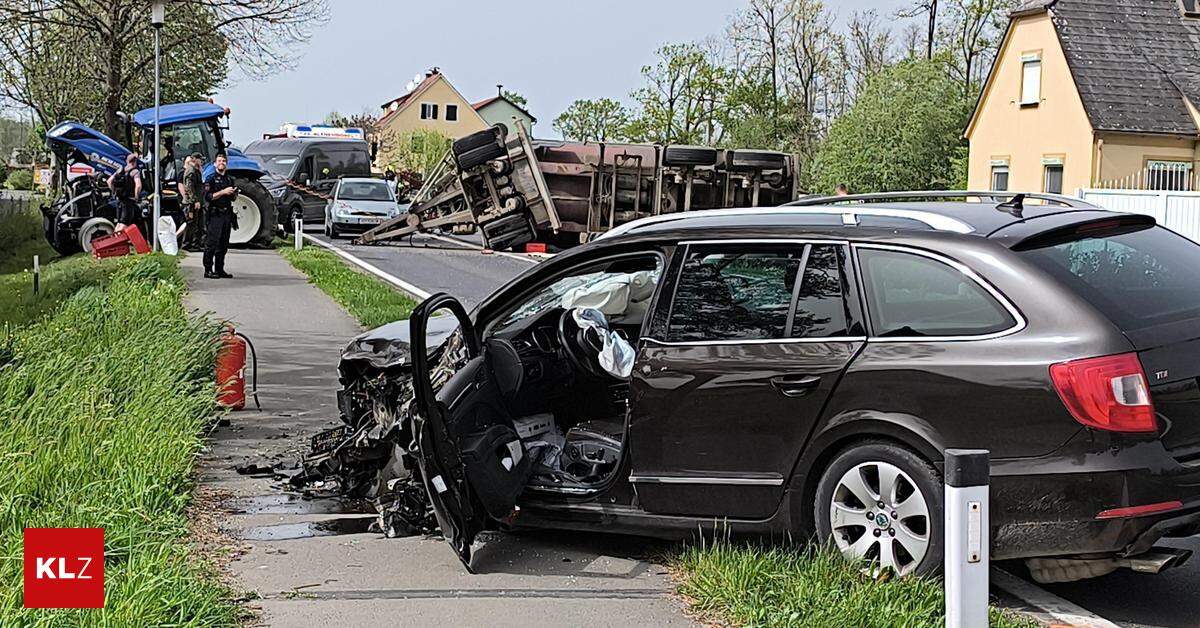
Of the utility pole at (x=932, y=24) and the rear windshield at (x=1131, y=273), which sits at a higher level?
the utility pole at (x=932, y=24)

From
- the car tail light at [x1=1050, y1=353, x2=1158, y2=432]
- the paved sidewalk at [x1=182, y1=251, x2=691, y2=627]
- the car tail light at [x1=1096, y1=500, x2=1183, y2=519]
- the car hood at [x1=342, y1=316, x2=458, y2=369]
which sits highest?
the car tail light at [x1=1050, y1=353, x2=1158, y2=432]

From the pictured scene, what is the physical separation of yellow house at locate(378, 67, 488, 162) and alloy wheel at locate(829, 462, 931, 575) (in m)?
112

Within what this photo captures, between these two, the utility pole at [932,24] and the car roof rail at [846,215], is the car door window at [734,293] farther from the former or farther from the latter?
the utility pole at [932,24]

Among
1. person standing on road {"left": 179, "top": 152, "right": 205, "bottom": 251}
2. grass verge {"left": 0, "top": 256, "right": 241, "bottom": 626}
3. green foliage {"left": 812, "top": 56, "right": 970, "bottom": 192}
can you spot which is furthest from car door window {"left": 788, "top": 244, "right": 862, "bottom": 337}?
green foliage {"left": 812, "top": 56, "right": 970, "bottom": 192}

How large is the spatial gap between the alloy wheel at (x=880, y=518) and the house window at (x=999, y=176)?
34.3 m

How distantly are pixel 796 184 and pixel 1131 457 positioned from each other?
24681mm

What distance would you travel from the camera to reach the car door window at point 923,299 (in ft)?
17.6

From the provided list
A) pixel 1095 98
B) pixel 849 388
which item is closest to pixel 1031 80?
pixel 1095 98

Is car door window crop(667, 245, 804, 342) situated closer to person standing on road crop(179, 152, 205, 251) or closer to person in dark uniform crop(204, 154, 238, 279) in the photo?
person in dark uniform crop(204, 154, 238, 279)

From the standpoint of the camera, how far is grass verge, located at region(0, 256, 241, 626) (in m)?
5.14

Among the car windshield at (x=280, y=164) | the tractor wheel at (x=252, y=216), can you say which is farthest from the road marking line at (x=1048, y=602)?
the car windshield at (x=280, y=164)

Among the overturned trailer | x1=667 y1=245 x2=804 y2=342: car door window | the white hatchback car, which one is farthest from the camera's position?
the white hatchback car

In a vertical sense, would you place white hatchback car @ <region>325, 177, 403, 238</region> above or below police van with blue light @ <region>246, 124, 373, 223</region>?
below

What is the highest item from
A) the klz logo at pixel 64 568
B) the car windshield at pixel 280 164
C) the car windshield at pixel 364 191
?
the car windshield at pixel 280 164
